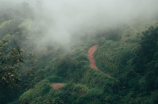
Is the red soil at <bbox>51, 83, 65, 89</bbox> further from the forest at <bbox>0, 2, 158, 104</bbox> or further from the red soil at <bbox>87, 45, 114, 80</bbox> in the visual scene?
the red soil at <bbox>87, 45, 114, 80</bbox>

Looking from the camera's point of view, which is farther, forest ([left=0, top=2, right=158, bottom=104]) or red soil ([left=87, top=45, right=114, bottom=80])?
red soil ([left=87, top=45, right=114, bottom=80])

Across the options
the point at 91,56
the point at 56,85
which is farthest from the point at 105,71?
the point at 56,85

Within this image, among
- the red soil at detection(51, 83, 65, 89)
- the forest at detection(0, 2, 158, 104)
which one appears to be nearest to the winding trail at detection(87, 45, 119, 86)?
the forest at detection(0, 2, 158, 104)

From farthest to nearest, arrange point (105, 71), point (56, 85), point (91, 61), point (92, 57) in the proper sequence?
point (92, 57)
point (91, 61)
point (56, 85)
point (105, 71)

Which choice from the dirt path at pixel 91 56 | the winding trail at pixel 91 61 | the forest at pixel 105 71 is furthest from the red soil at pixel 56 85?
the dirt path at pixel 91 56

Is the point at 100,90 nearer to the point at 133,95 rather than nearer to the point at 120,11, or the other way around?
the point at 133,95

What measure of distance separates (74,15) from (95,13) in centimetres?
521

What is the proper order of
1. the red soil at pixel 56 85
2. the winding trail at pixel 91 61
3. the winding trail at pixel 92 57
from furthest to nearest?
the winding trail at pixel 92 57 < the winding trail at pixel 91 61 < the red soil at pixel 56 85

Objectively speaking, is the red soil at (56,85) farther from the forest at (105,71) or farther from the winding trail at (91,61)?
the forest at (105,71)

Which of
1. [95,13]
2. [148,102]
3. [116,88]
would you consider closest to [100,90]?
[116,88]

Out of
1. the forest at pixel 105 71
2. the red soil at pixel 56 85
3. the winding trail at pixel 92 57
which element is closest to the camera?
the forest at pixel 105 71

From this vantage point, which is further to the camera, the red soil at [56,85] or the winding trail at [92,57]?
the winding trail at [92,57]

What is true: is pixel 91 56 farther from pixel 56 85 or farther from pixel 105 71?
pixel 56 85

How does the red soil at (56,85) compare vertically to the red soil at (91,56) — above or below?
below
